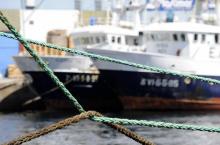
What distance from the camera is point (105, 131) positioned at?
24047mm

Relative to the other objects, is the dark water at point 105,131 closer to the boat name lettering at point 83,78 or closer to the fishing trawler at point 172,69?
the fishing trawler at point 172,69

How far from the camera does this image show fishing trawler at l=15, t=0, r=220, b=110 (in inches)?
1246

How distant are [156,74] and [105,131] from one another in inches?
336

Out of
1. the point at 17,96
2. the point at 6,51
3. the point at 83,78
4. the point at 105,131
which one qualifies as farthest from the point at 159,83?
the point at 6,51

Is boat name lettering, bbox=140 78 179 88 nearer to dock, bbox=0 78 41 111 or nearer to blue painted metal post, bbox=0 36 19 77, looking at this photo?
dock, bbox=0 78 41 111

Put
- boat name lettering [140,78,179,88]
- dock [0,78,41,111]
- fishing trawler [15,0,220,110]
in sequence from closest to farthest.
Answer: fishing trawler [15,0,220,110], boat name lettering [140,78,179,88], dock [0,78,41,111]

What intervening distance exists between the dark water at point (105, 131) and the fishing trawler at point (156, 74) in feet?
5.00

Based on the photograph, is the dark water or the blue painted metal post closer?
the dark water

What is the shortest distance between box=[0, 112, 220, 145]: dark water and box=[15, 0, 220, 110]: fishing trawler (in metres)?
1.52

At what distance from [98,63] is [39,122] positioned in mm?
6310

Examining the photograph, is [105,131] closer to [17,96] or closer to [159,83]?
[159,83]

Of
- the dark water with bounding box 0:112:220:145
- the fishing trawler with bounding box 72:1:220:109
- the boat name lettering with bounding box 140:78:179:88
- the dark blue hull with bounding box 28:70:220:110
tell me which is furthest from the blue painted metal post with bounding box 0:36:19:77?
→ the boat name lettering with bounding box 140:78:179:88

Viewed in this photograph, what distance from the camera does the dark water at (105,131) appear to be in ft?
A: 66.5

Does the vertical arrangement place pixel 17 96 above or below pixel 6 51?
below
